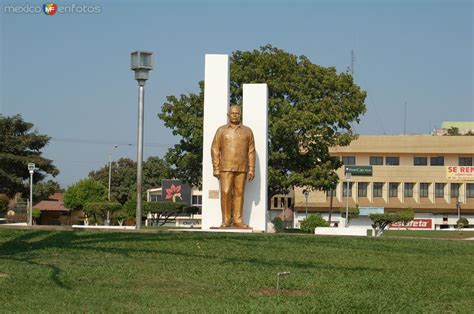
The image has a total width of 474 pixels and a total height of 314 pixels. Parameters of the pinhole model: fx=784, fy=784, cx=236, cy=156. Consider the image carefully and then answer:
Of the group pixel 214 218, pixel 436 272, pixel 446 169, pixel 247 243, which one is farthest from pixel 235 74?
pixel 446 169

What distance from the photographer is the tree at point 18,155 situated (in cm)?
5375

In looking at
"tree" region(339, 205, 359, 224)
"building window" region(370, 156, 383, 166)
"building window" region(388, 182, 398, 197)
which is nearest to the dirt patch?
"tree" region(339, 205, 359, 224)

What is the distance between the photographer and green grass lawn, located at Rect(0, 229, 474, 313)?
8.73 meters

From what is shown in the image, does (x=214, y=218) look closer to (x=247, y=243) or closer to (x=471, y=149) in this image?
(x=247, y=243)

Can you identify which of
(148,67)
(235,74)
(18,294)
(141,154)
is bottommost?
(18,294)

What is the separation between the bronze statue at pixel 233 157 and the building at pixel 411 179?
2063 inches

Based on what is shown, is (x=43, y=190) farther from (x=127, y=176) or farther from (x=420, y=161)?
(x=420, y=161)

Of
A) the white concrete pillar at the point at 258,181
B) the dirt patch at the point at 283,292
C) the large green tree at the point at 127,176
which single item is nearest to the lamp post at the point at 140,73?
the white concrete pillar at the point at 258,181

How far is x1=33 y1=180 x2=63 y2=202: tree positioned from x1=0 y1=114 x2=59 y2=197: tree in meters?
18.7

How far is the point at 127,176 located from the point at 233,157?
66.8 meters

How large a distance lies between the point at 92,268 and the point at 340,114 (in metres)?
27.3

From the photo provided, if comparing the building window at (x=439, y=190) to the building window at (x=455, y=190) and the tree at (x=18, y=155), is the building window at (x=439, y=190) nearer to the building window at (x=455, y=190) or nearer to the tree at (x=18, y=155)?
the building window at (x=455, y=190)

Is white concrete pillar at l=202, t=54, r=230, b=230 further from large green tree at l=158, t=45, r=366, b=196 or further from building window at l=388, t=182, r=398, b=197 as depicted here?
building window at l=388, t=182, r=398, b=197

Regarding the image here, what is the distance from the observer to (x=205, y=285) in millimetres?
10031
